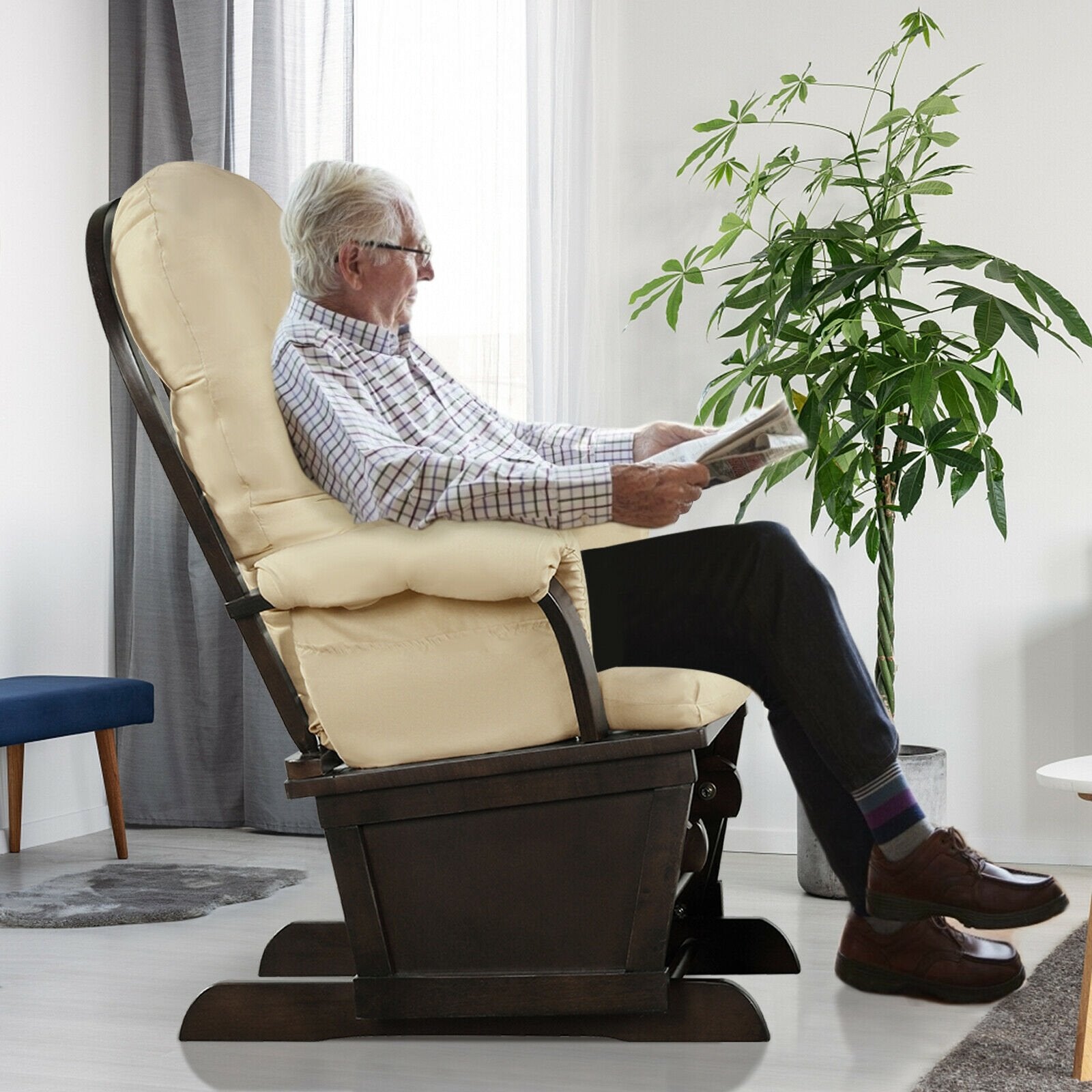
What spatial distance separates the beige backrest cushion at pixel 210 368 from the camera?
1697 millimetres

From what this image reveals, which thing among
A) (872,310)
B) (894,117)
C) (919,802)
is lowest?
(919,802)

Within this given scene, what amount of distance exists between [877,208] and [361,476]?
1427mm

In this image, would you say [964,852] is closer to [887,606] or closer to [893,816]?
[893,816]

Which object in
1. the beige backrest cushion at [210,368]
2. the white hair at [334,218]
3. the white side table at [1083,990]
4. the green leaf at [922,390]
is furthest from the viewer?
the green leaf at [922,390]

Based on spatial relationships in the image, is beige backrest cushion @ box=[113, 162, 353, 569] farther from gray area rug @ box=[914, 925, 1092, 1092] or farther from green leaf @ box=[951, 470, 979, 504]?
green leaf @ box=[951, 470, 979, 504]

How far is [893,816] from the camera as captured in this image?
1636mm

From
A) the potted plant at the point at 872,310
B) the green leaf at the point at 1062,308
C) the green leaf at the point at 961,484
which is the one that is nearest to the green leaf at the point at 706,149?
the potted plant at the point at 872,310

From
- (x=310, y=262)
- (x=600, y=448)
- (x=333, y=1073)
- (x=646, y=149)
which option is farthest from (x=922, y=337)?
(x=333, y=1073)

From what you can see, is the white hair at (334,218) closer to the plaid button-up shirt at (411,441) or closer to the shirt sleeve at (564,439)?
the plaid button-up shirt at (411,441)

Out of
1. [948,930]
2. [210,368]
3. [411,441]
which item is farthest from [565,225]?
[948,930]

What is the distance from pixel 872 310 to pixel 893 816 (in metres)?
1.13

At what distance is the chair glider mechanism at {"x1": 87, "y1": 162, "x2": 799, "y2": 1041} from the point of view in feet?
5.06

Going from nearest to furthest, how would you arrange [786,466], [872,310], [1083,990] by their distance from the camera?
[1083,990] < [872,310] < [786,466]

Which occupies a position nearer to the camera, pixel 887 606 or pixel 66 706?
pixel 887 606
